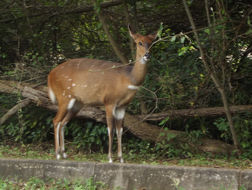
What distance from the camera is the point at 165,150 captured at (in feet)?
24.3

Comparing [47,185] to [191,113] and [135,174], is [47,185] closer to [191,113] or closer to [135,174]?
[135,174]

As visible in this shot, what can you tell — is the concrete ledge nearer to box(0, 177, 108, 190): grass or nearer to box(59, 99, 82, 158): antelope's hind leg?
box(0, 177, 108, 190): grass

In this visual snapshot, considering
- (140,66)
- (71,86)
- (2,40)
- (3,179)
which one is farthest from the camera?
(2,40)

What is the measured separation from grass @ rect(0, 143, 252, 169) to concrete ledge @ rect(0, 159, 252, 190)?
86cm

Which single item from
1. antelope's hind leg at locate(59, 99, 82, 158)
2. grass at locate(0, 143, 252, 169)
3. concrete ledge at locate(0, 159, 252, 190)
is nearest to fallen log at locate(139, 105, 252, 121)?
grass at locate(0, 143, 252, 169)

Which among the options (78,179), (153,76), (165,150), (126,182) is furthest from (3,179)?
(153,76)

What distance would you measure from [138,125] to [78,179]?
2.34 m

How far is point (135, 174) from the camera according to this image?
16.6 ft

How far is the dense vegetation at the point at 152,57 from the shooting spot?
6996 millimetres

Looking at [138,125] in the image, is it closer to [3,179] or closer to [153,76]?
[153,76]

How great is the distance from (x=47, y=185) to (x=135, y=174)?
1.18 meters

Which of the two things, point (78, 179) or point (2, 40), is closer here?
point (78, 179)

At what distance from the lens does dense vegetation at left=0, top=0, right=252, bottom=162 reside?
700cm

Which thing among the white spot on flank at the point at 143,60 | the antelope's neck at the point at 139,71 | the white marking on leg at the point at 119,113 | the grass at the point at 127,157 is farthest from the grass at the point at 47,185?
the white spot on flank at the point at 143,60
